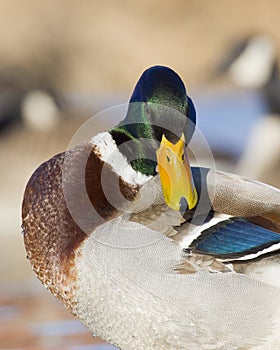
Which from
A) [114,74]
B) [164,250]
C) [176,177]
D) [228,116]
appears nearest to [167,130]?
[176,177]

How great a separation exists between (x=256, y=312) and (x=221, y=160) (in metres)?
4.73

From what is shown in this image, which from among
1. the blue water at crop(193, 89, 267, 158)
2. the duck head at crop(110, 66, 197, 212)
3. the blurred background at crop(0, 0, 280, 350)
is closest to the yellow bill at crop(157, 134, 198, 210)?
the duck head at crop(110, 66, 197, 212)

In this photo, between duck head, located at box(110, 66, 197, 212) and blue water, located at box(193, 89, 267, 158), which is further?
blue water, located at box(193, 89, 267, 158)

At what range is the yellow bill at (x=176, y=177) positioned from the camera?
3.24 meters

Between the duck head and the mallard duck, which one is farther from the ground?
the duck head

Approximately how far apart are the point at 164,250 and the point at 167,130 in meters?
0.35

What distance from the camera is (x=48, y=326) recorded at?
4.60 metres

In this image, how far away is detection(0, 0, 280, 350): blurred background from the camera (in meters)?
7.95

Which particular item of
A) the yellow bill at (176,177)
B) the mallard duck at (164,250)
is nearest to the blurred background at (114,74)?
the mallard duck at (164,250)

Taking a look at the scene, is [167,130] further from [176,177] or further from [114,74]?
[114,74]

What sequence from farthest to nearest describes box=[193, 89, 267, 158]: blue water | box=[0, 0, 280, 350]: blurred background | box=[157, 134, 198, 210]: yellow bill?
box=[193, 89, 267, 158]: blue water < box=[0, 0, 280, 350]: blurred background < box=[157, 134, 198, 210]: yellow bill

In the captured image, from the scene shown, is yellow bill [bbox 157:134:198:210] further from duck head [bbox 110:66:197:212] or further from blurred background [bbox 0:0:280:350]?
blurred background [bbox 0:0:280:350]

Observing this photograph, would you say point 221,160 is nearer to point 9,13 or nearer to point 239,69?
point 239,69

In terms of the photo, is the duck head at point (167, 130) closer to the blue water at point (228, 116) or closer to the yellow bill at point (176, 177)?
the yellow bill at point (176, 177)
